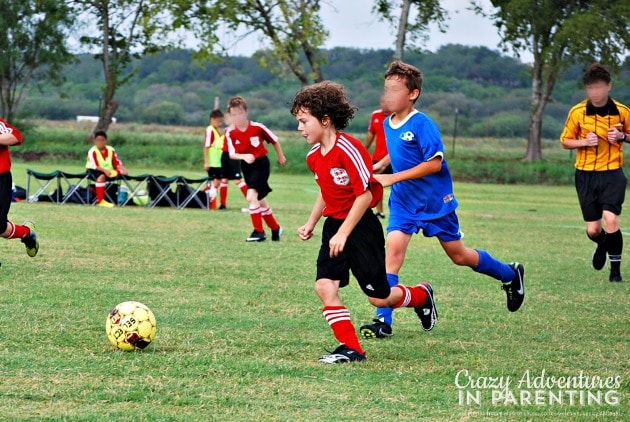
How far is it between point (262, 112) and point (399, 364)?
66.1 m

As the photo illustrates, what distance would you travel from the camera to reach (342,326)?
600 cm

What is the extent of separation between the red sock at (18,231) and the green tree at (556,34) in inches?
1127

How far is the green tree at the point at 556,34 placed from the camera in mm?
35312

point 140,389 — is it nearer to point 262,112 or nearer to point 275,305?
point 275,305

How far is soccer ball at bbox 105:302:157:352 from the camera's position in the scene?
5988mm

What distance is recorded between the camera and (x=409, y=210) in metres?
7.11

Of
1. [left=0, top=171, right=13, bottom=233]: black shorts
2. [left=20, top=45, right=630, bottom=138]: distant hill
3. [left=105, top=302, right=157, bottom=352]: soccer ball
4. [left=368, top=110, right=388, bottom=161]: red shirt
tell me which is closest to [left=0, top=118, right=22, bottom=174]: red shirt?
[left=0, top=171, right=13, bottom=233]: black shorts

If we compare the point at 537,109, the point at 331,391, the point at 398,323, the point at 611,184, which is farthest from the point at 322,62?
the point at 331,391

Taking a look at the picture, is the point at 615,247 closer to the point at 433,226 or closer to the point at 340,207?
the point at 433,226

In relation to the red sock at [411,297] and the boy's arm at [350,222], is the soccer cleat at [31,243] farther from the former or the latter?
the boy's arm at [350,222]

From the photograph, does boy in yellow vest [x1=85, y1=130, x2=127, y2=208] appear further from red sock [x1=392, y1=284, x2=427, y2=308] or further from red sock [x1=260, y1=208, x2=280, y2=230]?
red sock [x1=392, y1=284, x2=427, y2=308]

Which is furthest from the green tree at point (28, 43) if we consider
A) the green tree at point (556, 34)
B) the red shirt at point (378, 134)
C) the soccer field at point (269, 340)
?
the soccer field at point (269, 340)

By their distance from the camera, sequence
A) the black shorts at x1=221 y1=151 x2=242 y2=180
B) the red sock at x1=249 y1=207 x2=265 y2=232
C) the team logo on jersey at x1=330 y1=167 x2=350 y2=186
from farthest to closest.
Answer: the black shorts at x1=221 y1=151 x2=242 y2=180, the red sock at x1=249 y1=207 x2=265 y2=232, the team logo on jersey at x1=330 y1=167 x2=350 y2=186

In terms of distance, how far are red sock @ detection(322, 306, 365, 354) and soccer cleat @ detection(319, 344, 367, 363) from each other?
27 millimetres
